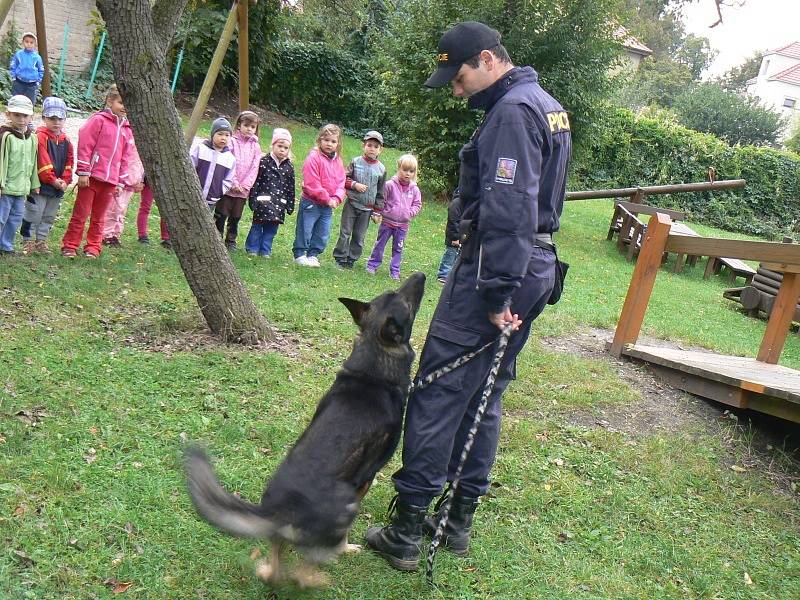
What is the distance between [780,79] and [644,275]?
274 feet

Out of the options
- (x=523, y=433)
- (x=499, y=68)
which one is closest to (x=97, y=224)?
(x=523, y=433)

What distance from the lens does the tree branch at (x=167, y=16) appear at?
643cm

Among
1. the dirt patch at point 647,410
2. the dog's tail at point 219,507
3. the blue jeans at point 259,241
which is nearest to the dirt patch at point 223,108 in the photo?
the blue jeans at point 259,241

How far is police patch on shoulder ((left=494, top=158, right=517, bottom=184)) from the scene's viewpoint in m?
3.19

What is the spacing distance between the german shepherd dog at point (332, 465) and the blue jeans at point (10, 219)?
4.90 metres

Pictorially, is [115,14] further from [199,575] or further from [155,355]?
[199,575]

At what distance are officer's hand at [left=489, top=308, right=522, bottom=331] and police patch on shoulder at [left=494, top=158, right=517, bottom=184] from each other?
2.00 ft

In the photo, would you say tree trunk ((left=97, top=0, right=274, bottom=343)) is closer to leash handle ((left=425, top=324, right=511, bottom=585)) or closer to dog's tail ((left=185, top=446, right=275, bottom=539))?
leash handle ((left=425, top=324, right=511, bottom=585))

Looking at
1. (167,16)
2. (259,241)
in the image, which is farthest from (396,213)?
(167,16)

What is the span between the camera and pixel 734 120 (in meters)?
44.0

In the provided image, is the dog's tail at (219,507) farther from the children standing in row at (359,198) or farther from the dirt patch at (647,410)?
the children standing in row at (359,198)

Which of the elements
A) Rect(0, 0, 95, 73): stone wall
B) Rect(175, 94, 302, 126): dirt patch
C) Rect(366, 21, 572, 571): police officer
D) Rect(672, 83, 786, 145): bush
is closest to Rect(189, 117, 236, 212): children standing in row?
Rect(366, 21, 572, 571): police officer

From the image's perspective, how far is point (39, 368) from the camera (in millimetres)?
4953

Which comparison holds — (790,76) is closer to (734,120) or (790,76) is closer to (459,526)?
(734,120)
